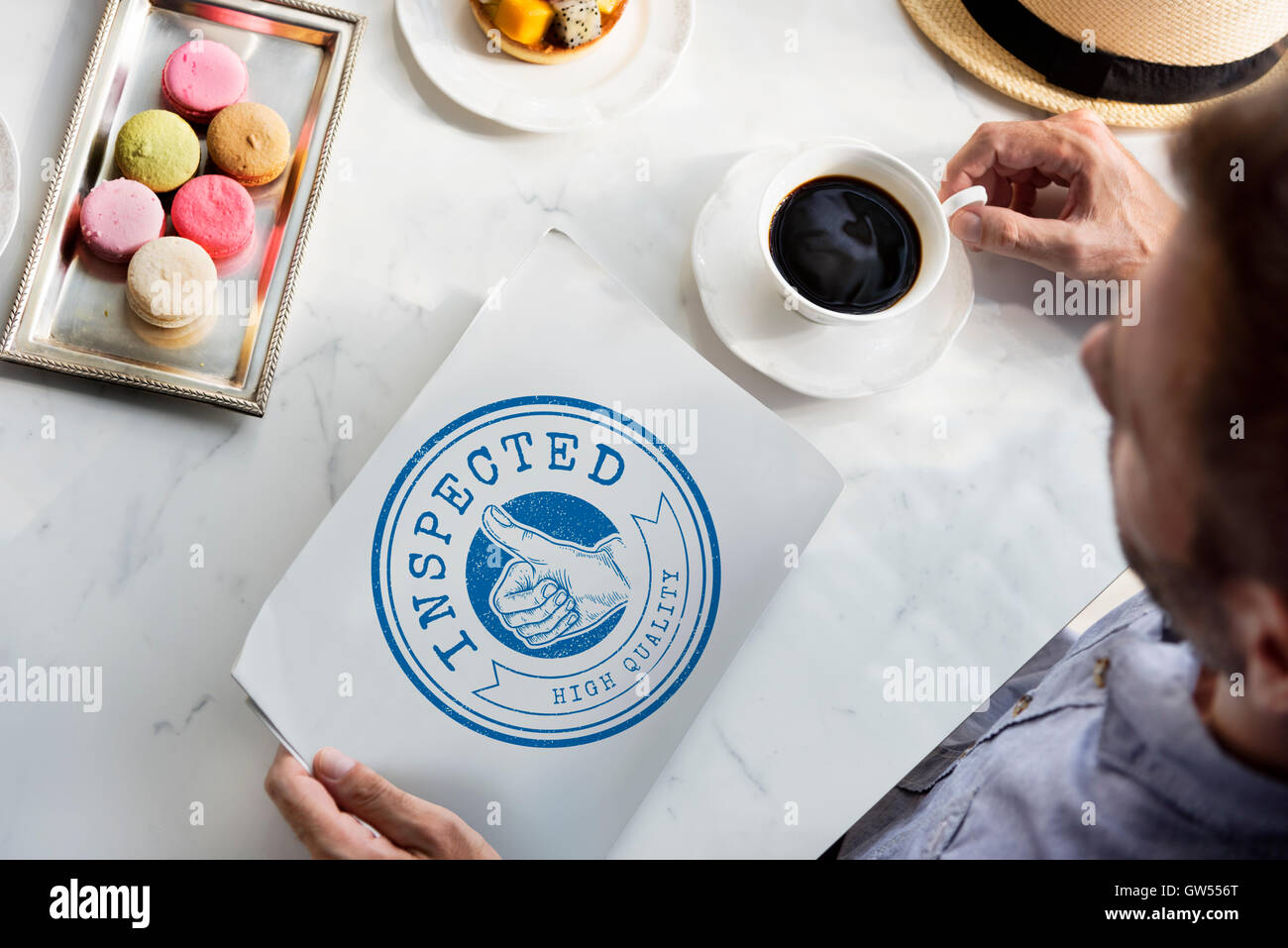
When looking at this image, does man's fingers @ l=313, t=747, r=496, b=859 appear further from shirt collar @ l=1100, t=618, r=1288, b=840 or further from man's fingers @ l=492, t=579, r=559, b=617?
shirt collar @ l=1100, t=618, r=1288, b=840

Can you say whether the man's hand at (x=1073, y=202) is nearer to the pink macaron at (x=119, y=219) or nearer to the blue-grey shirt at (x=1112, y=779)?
the blue-grey shirt at (x=1112, y=779)

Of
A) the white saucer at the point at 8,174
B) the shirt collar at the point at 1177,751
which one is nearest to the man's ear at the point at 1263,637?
the shirt collar at the point at 1177,751

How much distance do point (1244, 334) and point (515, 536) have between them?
0.53m

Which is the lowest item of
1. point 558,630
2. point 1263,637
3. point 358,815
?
point 358,815

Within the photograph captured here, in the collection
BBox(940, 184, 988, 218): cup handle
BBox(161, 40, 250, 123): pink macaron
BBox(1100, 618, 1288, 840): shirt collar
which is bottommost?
BBox(1100, 618, 1288, 840): shirt collar

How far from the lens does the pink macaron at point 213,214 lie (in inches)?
30.9

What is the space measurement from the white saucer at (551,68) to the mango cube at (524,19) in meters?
0.03

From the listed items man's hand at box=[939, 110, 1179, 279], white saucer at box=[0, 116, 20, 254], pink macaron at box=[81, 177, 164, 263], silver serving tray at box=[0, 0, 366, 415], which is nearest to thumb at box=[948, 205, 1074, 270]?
man's hand at box=[939, 110, 1179, 279]

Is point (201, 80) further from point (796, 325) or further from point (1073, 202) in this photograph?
point (1073, 202)

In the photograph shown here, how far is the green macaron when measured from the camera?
78cm

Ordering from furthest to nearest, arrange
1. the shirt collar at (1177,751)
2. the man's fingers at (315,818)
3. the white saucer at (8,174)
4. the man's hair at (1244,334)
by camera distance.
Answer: the white saucer at (8,174) < the man's fingers at (315,818) < the shirt collar at (1177,751) < the man's hair at (1244,334)

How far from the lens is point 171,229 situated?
0.80 m

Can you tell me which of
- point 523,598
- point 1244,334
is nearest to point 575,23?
point 523,598
